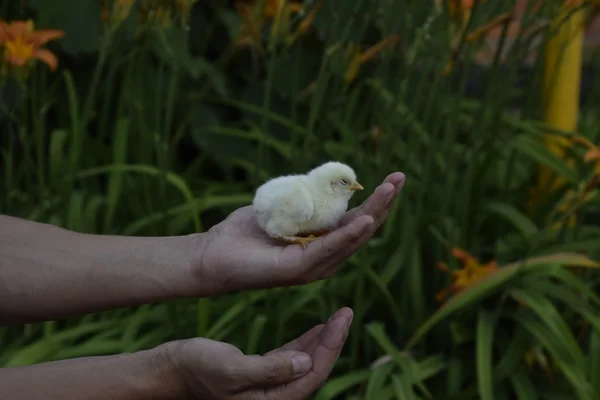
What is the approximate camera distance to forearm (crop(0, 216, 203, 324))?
1569mm

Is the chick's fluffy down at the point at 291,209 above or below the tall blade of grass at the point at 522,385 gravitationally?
above

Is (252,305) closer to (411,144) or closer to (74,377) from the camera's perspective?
(411,144)

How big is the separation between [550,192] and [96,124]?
1648 mm

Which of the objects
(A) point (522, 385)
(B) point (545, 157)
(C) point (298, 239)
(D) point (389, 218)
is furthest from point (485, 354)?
(C) point (298, 239)

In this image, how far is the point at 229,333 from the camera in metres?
2.24

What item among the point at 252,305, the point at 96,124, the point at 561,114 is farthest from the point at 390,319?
the point at 96,124

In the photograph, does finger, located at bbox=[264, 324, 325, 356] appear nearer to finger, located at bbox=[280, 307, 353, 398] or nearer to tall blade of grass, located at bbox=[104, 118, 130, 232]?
finger, located at bbox=[280, 307, 353, 398]

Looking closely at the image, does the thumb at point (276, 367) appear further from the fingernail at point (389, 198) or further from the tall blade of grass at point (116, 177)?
the tall blade of grass at point (116, 177)

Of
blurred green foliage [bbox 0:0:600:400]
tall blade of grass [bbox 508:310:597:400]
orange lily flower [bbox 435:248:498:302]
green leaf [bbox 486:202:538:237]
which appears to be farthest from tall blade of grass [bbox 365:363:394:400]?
green leaf [bbox 486:202:538:237]

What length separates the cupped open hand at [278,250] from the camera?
52.3 inches

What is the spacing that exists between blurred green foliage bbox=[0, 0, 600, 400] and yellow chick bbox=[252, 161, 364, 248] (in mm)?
526

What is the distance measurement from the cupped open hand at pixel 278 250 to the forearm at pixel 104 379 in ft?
0.55

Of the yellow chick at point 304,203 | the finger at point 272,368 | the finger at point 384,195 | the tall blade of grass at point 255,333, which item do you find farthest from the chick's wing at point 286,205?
the tall blade of grass at point 255,333

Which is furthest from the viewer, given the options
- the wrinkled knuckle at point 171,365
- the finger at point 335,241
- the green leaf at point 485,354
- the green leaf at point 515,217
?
the green leaf at point 515,217
